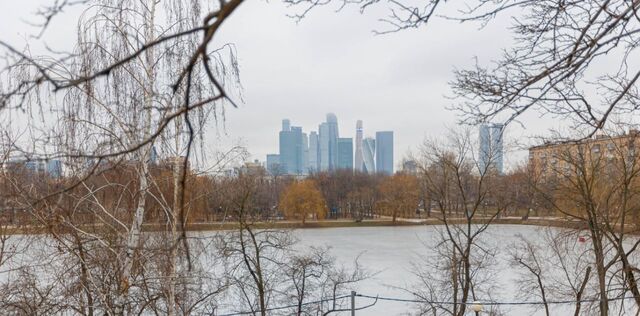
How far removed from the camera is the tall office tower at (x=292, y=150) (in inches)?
1152

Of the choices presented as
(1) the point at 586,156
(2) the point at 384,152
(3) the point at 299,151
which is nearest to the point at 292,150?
(3) the point at 299,151

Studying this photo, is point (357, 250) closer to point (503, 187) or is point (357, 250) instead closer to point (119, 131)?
point (503, 187)

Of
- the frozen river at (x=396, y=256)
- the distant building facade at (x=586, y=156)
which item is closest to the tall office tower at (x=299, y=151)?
the frozen river at (x=396, y=256)

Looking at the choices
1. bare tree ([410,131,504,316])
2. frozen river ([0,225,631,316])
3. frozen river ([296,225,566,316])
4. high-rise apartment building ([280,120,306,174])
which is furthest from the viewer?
high-rise apartment building ([280,120,306,174])

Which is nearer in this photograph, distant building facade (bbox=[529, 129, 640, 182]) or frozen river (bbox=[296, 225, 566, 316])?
distant building facade (bbox=[529, 129, 640, 182])

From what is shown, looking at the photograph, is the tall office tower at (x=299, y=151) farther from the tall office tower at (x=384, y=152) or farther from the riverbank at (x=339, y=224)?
the tall office tower at (x=384, y=152)

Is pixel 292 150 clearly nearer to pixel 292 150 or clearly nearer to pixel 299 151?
pixel 292 150

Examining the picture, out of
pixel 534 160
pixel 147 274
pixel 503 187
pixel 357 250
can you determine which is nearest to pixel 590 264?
pixel 534 160

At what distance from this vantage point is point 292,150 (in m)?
35.1

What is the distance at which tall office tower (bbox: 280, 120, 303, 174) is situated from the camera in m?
29.3

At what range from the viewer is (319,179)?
102ft

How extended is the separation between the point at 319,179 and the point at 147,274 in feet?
88.9

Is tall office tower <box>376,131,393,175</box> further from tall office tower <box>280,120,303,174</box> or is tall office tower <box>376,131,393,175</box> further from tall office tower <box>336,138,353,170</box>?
tall office tower <box>280,120,303,174</box>

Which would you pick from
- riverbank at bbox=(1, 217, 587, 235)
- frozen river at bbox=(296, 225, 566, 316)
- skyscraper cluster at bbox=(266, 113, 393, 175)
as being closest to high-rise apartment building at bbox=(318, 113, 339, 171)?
skyscraper cluster at bbox=(266, 113, 393, 175)
